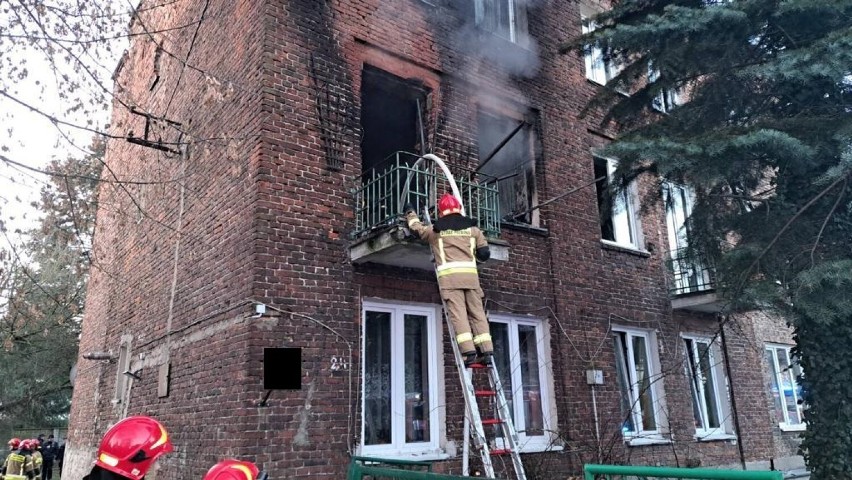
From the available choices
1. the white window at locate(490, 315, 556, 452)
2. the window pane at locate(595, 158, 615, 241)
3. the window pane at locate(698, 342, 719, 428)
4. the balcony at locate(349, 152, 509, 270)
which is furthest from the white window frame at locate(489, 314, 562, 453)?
the window pane at locate(698, 342, 719, 428)

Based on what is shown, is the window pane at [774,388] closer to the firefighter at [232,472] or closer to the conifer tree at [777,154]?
the conifer tree at [777,154]

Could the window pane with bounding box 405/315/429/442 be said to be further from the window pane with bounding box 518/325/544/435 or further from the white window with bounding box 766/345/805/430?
the white window with bounding box 766/345/805/430

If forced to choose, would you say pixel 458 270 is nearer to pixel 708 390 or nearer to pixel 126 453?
pixel 126 453

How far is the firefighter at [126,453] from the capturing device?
9.41 ft

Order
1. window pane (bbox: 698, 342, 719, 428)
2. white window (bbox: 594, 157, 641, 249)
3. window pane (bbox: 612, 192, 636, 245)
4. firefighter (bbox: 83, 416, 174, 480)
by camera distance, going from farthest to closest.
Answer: window pane (bbox: 698, 342, 719, 428)
window pane (bbox: 612, 192, 636, 245)
white window (bbox: 594, 157, 641, 249)
firefighter (bbox: 83, 416, 174, 480)

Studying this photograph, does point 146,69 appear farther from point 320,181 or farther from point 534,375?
point 534,375

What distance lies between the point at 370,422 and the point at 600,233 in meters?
5.01

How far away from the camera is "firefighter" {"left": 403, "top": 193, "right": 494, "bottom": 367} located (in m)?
5.77

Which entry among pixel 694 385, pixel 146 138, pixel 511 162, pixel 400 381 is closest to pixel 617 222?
pixel 511 162

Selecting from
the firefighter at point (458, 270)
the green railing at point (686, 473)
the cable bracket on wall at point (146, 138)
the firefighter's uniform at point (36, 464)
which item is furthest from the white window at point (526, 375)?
the firefighter's uniform at point (36, 464)

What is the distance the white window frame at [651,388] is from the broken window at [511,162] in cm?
238

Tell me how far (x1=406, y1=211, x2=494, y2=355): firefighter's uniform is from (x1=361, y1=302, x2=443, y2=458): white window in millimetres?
1524

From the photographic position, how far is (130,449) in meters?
2.88

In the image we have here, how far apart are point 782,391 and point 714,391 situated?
2.36 m
